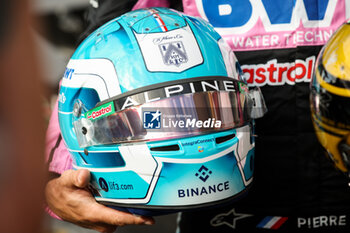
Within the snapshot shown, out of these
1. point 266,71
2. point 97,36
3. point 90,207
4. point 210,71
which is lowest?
point 90,207

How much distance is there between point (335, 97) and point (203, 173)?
310 millimetres

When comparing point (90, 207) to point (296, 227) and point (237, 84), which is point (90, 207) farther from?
point (296, 227)

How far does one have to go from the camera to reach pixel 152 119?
2.39 ft

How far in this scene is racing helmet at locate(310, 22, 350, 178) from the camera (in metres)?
0.70

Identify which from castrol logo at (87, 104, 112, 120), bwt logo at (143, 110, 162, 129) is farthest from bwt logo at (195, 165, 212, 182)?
castrol logo at (87, 104, 112, 120)

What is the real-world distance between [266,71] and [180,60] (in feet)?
1.07

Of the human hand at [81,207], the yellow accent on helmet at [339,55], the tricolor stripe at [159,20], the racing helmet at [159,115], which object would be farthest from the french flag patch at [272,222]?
the tricolor stripe at [159,20]

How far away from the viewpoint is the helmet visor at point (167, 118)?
2.40 feet

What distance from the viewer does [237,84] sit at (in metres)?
0.80

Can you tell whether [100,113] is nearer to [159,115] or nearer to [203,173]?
[159,115]

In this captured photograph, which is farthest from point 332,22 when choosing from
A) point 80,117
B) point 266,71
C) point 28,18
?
point 28,18

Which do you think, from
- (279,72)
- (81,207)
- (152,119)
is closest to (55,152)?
(81,207)

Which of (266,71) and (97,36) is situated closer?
(97,36)

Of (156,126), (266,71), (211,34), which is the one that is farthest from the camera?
(266,71)
